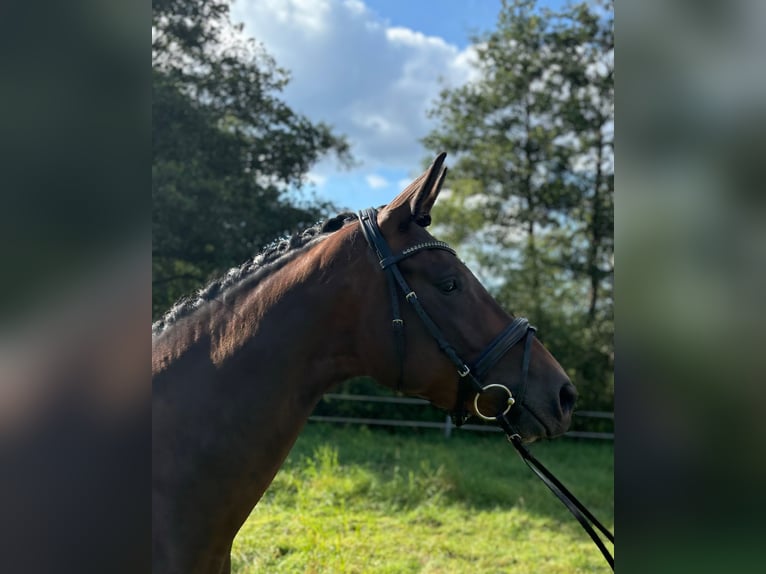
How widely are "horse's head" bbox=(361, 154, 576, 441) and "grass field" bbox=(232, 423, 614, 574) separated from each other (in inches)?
113

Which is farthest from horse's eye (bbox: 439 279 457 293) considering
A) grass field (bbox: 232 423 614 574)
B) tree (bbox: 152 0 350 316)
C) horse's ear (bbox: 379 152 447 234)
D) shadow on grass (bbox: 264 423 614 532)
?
tree (bbox: 152 0 350 316)

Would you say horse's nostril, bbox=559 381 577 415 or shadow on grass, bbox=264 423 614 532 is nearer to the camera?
horse's nostril, bbox=559 381 577 415

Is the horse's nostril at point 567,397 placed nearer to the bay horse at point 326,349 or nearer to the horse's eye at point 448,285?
the bay horse at point 326,349

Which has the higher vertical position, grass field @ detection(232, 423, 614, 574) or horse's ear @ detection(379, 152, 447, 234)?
horse's ear @ detection(379, 152, 447, 234)

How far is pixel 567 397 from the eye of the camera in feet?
6.41

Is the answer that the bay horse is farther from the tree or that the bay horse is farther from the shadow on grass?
the tree

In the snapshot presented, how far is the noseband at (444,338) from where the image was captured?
1.84 m

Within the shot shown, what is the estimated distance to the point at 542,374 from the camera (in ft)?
6.29

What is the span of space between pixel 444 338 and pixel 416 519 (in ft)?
14.8

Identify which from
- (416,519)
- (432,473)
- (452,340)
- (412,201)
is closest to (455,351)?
(452,340)

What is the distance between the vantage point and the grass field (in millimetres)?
4465
